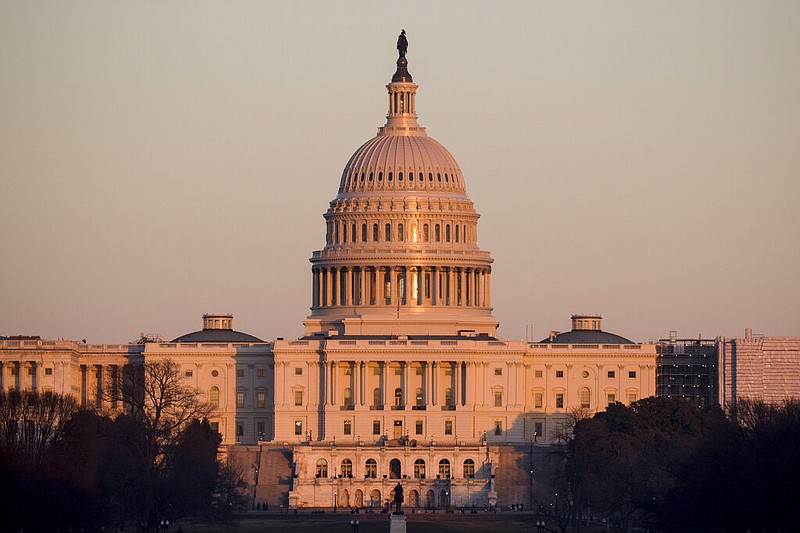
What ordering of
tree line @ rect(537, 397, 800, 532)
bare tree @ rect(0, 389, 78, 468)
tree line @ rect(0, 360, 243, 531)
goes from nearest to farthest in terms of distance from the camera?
1. tree line @ rect(537, 397, 800, 532)
2. tree line @ rect(0, 360, 243, 531)
3. bare tree @ rect(0, 389, 78, 468)

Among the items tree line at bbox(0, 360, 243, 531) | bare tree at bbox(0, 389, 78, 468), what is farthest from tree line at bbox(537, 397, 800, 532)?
bare tree at bbox(0, 389, 78, 468)

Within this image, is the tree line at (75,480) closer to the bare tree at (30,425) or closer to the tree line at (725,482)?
the bare tree at (30,425)

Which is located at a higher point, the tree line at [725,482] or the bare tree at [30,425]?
the bare tree at [30,425]

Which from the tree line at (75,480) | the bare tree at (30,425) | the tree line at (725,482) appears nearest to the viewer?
the tree line at (725,482)

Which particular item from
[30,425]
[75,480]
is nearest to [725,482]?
[75,480]

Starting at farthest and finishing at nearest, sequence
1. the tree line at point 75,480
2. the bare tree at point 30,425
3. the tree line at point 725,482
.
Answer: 1. the bare tree at point 30,425
2. the tree line at point 75,480
3. the tree line at point 725,482

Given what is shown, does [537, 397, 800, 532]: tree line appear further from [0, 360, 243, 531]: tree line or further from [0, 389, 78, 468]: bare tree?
[0, 389, 78, 468]: bare tree

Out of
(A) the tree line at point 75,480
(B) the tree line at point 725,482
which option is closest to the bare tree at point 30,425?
(A) the tree line at point 75,480

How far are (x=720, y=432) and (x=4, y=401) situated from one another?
141ft

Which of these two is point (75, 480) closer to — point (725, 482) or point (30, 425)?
point (30, 425)

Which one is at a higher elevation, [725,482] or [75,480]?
[75,480]

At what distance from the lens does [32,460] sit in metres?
180

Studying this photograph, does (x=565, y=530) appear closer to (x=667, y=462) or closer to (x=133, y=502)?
(x=667, y=462)

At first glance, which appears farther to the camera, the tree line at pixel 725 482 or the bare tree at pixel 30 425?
the bare tree at pixel 30 425
